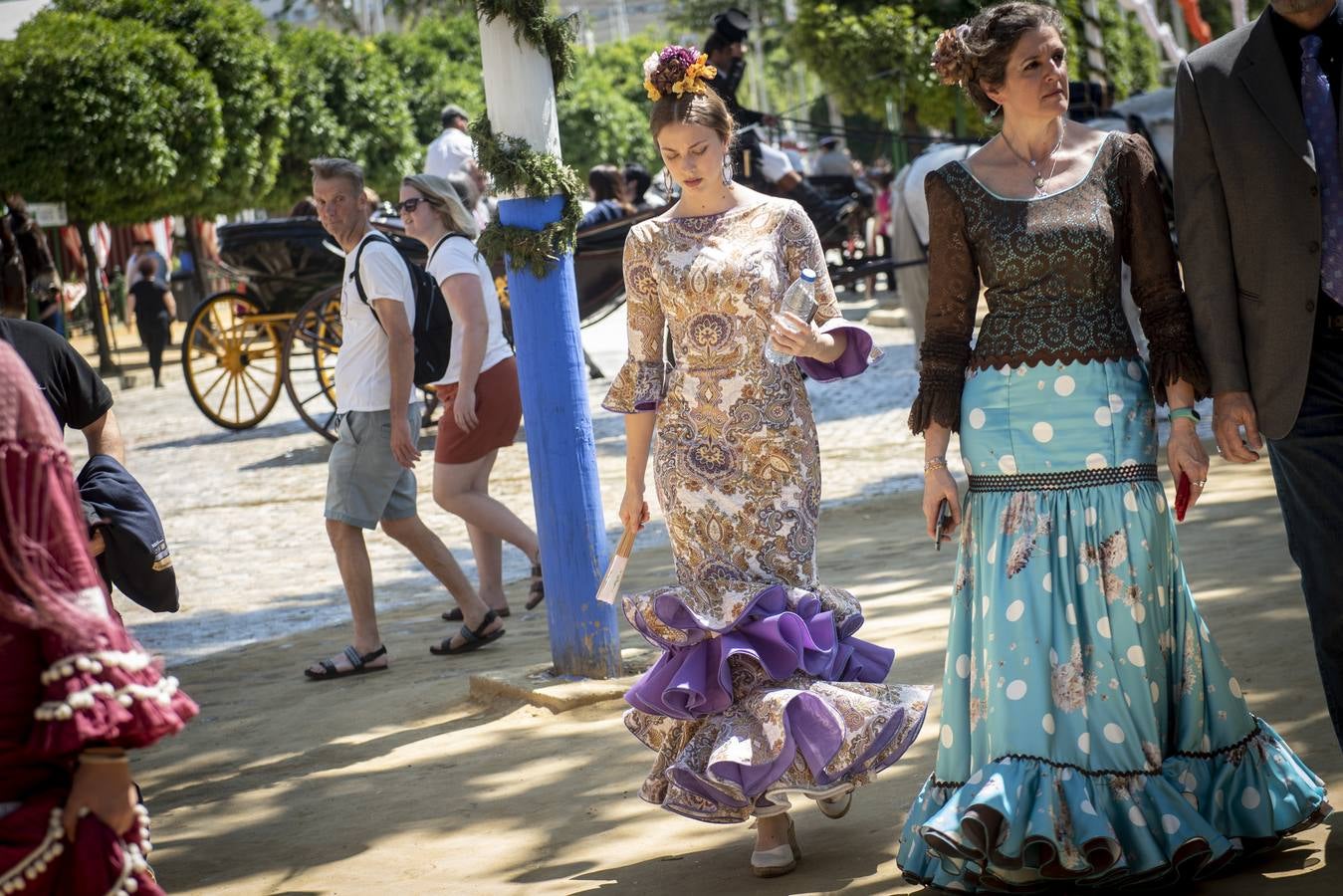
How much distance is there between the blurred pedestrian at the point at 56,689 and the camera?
2.22m

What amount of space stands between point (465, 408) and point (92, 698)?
4504mm

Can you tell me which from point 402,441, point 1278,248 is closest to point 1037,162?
point 1278,248

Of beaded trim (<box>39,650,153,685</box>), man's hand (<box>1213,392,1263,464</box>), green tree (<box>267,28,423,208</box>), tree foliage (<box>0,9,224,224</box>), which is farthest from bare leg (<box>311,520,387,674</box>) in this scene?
green tree (<box>267,28,423,208</box>)

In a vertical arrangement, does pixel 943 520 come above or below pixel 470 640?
above

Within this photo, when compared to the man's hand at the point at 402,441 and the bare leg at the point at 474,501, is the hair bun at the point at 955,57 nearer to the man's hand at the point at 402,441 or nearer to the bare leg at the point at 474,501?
the man's hand at the point at 402,441

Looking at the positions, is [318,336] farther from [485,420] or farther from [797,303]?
[797,303]

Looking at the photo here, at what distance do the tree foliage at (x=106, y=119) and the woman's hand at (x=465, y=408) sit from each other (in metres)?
15.3

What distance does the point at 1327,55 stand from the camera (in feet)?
11.3

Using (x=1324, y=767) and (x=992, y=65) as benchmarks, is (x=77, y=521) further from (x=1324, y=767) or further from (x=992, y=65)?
(x=1324, y=767)

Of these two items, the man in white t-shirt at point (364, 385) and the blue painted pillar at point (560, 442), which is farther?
the man in white t-shirt at point (364, 385)

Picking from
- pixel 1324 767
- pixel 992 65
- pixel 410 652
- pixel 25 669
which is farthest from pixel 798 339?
pixel 410 652

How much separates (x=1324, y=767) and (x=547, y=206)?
2928mm

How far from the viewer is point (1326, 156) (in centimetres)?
343

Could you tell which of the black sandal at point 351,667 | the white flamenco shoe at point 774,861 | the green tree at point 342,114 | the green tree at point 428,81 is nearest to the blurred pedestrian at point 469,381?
the black sandal at point 351,667
